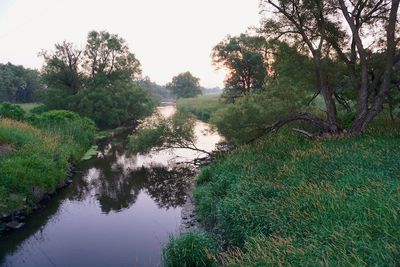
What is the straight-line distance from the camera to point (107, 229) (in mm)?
18000

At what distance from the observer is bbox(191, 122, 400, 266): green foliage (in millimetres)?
8422

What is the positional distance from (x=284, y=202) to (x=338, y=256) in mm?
4593

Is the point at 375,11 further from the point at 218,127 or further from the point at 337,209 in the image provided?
the point at 337,209

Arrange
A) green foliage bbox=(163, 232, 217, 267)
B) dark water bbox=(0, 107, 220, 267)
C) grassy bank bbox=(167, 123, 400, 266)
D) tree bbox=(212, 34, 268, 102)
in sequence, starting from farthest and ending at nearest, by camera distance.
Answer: tree bbox=(212, 34, 268, 102)
dark water bbox=(0, 107, 220, 267)
green foliage bbox=(163, 232, 217, 267)
grassy bank bbox=(167, 123, 400, 266)

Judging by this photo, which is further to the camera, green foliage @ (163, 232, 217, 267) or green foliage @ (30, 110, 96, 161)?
green foliage @ (30, 110, 96, 161)

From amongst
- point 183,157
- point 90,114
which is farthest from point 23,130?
point 90,114

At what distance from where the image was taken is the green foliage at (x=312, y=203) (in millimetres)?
8422

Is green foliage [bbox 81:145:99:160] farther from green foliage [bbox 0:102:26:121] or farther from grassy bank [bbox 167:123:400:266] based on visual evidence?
grassy bank [bbox 167:123:400:266]

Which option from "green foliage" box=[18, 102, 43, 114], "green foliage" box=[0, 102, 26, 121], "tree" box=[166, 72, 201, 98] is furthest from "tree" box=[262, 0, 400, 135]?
"tree" box=[166, 72, 201, 98]

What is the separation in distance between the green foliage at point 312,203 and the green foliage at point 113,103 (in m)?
35.6

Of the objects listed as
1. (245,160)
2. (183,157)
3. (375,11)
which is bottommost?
(183,157)

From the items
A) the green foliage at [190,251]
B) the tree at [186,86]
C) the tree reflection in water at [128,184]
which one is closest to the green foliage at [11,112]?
the tree reflection in water at [128,184]

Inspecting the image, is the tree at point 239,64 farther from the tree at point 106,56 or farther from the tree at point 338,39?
the tree at point 338,39

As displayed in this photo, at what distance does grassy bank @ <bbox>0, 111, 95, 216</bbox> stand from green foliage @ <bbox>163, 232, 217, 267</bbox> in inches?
385
